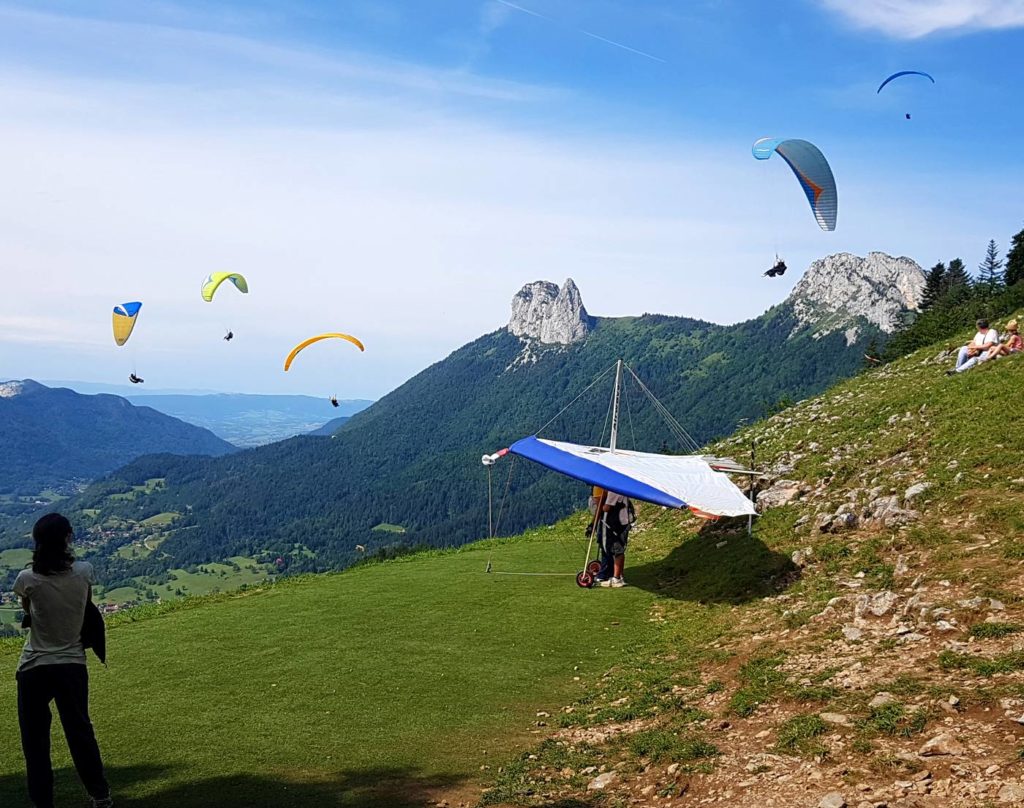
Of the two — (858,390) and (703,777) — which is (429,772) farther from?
(858,390)

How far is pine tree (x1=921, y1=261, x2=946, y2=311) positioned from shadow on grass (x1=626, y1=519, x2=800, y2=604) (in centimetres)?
7145

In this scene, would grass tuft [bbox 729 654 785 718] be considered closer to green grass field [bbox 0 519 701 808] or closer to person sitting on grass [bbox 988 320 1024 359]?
green grass field [bbox 0 519 701 808]

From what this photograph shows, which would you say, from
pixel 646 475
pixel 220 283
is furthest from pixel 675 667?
pixel 220 283

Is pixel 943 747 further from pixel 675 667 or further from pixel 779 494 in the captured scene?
pixel 779 494

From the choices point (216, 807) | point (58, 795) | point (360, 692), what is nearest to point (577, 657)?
point (360, 692)

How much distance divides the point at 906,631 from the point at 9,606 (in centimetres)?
18683

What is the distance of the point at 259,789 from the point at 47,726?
2.09m

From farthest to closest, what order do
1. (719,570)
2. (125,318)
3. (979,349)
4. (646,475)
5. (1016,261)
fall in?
(1016,261) < (125,318) < (979,349) < (646,475) < (719,570)

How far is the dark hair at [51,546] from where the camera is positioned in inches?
252

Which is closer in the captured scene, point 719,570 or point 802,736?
point 802,736

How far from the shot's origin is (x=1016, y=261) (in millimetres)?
58438

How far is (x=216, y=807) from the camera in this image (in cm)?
697

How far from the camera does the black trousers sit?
641cm

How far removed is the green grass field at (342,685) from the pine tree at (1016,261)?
184 ft
